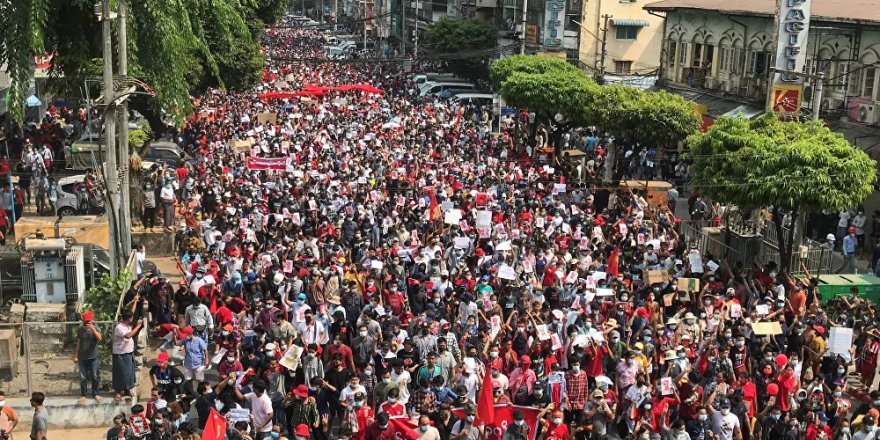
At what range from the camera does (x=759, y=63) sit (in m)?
33.2

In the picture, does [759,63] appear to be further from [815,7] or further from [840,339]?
[840,339]

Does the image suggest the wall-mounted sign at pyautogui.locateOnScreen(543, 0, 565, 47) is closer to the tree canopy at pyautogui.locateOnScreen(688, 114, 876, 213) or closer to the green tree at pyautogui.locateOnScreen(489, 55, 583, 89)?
the green tree at pyautogui.locateOnScreen(489, 55, 583, 89)

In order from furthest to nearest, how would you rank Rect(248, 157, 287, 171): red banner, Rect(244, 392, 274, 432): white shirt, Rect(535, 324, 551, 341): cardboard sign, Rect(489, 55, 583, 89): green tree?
1. Rect(489, 55, 583, 89): green tree
2. Rect(248, 157, 287, 171): red banner
3. Rect(535, 324, 551, 341): cardboard sign
4. Rect(244, 392, 274, 432): white shirt

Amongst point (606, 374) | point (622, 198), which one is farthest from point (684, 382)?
point (622, 198)

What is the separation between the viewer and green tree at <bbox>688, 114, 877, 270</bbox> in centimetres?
1777

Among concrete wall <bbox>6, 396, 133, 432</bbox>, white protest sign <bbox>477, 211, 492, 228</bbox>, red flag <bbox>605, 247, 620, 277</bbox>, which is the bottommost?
concrete wall <bbox>6, 396, 133, 432</bbox>

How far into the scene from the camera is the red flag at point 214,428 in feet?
35.0

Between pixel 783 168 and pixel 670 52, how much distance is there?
2311 centimetres

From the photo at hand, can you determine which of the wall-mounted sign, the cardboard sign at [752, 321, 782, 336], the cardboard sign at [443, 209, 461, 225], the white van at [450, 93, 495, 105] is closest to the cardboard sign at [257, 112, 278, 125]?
the white van at [450, 93, 495, 105]

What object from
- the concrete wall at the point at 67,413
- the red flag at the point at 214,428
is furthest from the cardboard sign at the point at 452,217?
the red flag at the point at 214,428

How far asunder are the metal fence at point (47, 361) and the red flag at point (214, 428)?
3.02 m

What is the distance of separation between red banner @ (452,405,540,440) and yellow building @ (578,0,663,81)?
37.2 meters

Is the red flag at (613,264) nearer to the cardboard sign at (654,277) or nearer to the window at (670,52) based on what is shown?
the cardboard sign at (654,277)

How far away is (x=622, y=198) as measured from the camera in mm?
24875
